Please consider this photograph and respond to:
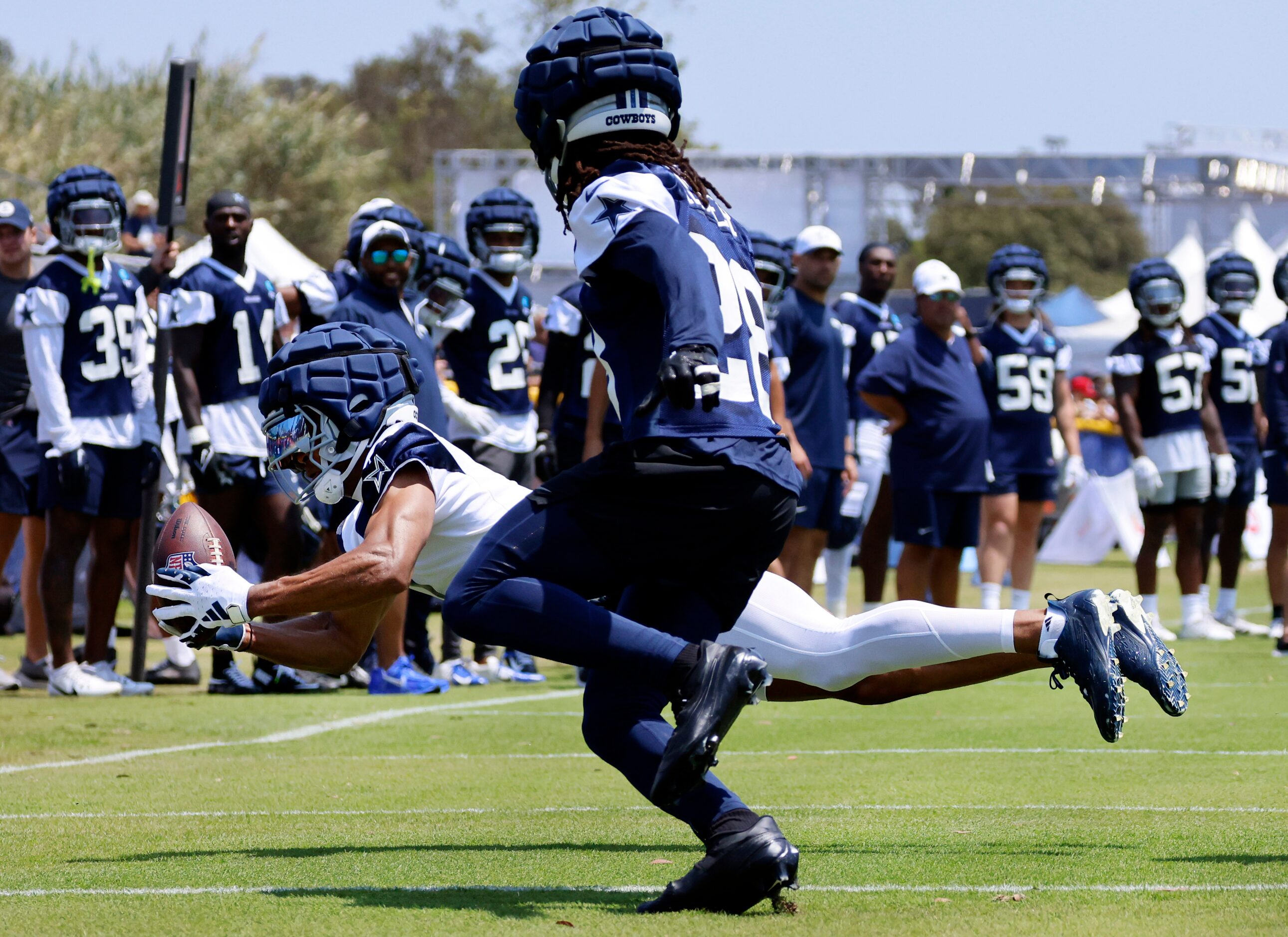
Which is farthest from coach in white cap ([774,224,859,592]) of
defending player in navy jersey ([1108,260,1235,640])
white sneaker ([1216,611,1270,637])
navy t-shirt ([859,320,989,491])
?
white sneaker ([1216,611,1270,637])

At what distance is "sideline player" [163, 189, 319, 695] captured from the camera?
30.3 ft

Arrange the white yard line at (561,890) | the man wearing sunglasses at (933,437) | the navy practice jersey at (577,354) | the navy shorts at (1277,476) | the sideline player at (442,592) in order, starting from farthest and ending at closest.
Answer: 1. the navy shorts at (1277,476)
2. the man wearing sunglasses at (933,437)
3. the navy practice jersey at (577,354)
4. the sideline player at (442,592)
5. the white yard line at (561,890)

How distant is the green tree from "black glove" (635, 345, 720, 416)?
6333 centimetres

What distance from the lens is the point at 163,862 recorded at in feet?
15.3

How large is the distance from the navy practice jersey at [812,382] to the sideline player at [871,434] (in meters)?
0.95

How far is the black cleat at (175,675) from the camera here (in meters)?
10.2

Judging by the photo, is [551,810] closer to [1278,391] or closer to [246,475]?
[246,475]

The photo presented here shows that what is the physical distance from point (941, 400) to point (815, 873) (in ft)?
21.5

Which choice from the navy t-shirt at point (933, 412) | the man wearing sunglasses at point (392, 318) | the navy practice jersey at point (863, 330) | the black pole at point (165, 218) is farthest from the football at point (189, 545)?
the navy practice jersey at point (863, 330)

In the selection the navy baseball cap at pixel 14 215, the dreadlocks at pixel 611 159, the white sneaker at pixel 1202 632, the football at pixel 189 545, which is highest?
the dreadlocks at pixel 611 159

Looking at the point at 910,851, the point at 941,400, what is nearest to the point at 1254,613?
the point at 941,400

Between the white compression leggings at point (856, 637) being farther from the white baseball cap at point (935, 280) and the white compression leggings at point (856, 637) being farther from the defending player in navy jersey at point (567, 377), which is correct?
the white baseball cap at point (935, 280)

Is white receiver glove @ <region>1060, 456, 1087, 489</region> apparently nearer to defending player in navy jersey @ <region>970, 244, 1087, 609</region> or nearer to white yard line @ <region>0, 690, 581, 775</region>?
defending player in navy jersey @ <region>970, 244, 1087, 609</region>

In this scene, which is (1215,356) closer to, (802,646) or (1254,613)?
(1254,613)
